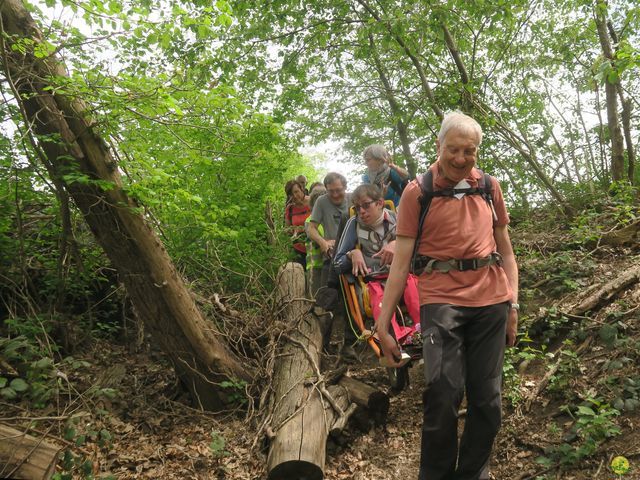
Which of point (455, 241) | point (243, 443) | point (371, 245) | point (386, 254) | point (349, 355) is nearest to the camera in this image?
point (455, 241)

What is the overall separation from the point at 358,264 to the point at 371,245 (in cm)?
27

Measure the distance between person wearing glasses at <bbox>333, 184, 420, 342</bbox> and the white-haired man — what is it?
6.11ft

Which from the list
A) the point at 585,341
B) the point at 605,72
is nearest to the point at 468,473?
the point at 585,341

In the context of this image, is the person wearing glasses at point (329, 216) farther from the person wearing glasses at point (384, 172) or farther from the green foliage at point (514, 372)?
the green foliage at point (514, 372)

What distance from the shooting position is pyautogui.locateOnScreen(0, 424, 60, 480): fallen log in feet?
10.8

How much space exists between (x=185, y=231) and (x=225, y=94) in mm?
1870

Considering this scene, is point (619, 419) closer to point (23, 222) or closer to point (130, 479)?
point (130, 479)

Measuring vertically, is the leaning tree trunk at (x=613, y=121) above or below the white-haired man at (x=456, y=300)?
above

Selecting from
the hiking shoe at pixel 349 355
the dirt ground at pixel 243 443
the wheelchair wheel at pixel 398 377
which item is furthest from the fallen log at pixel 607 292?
the hiking shoe at pixel 349 355

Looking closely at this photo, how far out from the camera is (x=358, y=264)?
4.91m

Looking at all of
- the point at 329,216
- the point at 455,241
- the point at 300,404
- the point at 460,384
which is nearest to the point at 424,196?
the point at 455,241

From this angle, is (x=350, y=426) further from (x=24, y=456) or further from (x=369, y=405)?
(x=24, y=456)

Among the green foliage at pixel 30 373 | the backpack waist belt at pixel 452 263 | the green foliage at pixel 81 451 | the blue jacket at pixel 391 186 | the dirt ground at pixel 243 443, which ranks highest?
the blue jacket at pixel 391 186

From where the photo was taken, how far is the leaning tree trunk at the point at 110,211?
3.88 meters
